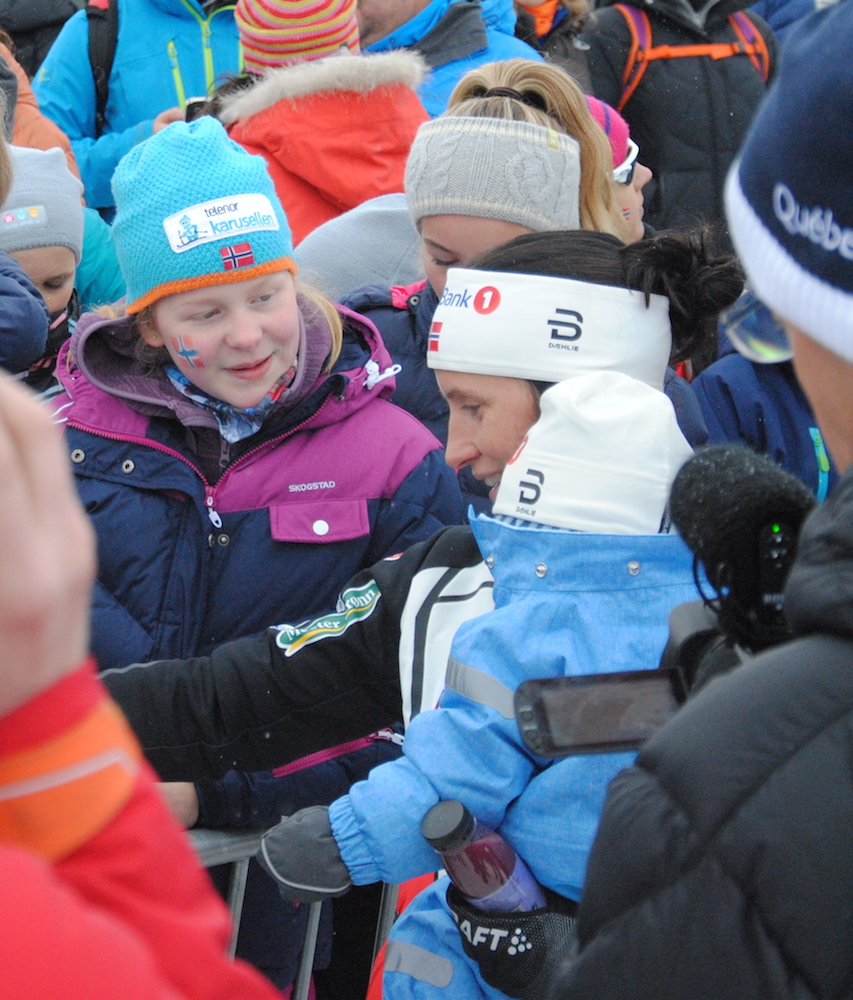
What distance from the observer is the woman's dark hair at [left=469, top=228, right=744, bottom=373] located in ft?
8.07

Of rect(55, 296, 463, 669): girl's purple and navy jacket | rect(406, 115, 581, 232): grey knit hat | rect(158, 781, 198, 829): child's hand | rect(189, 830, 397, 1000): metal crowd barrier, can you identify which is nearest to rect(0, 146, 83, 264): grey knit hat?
rect(55, 296, 463, 669): girl's purple and navy jacket

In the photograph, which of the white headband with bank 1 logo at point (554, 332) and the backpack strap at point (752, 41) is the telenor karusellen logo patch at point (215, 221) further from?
the backpack strap at point (752, 41)

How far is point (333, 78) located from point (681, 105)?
1.50 m

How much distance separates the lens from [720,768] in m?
0.97

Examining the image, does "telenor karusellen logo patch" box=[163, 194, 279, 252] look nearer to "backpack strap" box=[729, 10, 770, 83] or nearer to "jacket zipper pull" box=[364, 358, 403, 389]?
"jacket zipper pull" box=[364, 358, 403, 389]

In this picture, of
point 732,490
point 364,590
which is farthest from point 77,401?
point 732,490

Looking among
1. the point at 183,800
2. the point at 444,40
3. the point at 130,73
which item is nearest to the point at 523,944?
the point at 183,800

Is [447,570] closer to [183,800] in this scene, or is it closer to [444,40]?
[183,800]

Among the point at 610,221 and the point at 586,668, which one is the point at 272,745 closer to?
the point at 586,668

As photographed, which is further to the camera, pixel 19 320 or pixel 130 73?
pixel 130 73

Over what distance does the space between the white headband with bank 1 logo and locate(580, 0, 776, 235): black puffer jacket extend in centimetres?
254

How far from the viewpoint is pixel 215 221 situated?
2867mm

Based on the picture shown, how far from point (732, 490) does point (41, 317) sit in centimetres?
244

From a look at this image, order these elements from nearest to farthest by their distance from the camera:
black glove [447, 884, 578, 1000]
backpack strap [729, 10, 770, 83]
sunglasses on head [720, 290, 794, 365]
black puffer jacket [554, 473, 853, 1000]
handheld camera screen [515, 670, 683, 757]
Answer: black puffer jacket [554, 473, 853, 1000], handheld camera screen [515, 670, 683, 757], sunglasses on head [720, 290, 794, 365], black glove [447, 884, 578, 1000], backpack strap [729, 10, 770, 83]
